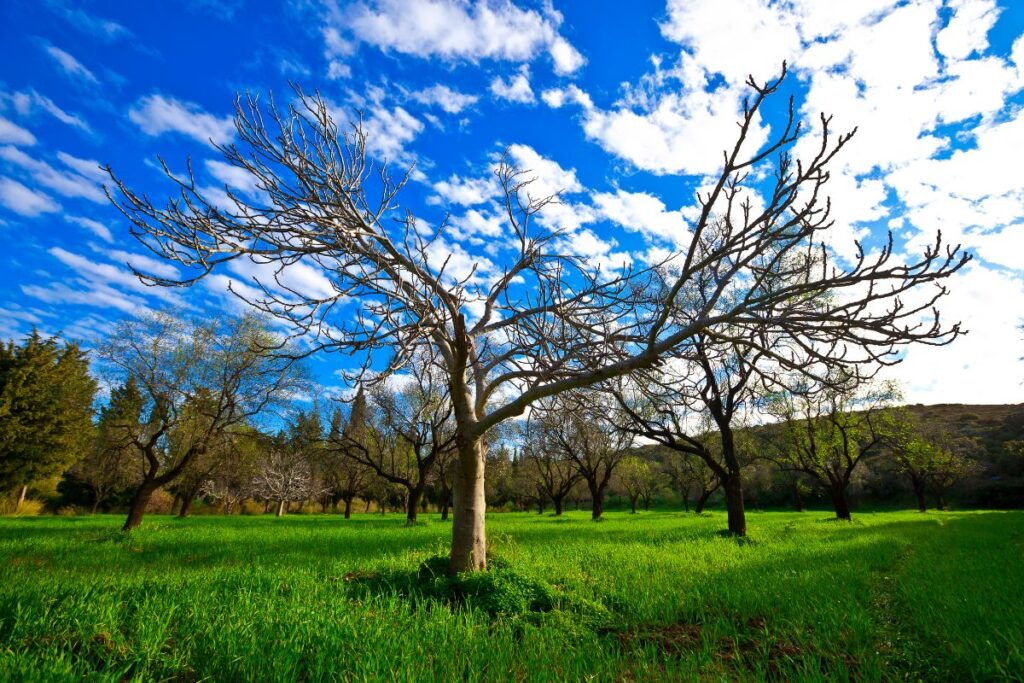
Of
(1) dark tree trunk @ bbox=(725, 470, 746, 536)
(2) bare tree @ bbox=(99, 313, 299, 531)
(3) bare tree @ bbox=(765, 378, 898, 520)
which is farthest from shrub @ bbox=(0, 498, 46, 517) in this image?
(3) bare tree @ bbox=(765, 378, 898, 520)

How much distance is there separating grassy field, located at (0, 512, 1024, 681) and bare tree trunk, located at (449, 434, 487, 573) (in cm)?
48

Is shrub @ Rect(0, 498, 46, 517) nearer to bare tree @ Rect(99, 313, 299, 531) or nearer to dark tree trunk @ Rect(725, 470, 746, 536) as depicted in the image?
bare tree @ Rect(99, 313, 299, 531)

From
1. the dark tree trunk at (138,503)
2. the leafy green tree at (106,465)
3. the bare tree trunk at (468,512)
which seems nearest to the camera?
the bare tree trunk at (468,512)

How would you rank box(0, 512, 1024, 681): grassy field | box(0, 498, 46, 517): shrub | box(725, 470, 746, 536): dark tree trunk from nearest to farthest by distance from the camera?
1. box(0, 512, 1024, 681): grassy field
2. box(725, 470, 746, 536): dark tree trunk
3. box(0, 498, 46, 517): shrub

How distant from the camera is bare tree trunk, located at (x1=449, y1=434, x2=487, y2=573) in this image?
643 cm

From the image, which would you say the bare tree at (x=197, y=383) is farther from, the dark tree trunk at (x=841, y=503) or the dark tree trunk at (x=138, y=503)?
the dark tree trunk at (x=841, y=503)

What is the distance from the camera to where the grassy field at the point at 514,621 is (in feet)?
10.7

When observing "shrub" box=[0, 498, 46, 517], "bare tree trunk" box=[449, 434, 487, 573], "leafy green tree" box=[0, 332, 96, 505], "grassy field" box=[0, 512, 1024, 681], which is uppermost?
"leafy green tree" box=[0, 332, 96, 505]

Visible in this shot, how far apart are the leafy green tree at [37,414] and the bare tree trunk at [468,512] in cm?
3163

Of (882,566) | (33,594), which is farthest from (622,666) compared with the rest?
(882,566)

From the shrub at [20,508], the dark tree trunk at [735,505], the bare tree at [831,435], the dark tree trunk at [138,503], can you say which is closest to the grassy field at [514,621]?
the dark tree trunk at [735,505]

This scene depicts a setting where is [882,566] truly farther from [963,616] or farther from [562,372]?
[562,372]

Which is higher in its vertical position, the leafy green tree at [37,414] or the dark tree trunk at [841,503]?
the leafy green tree at [37,414]

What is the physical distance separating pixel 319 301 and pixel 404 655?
3818 mm
